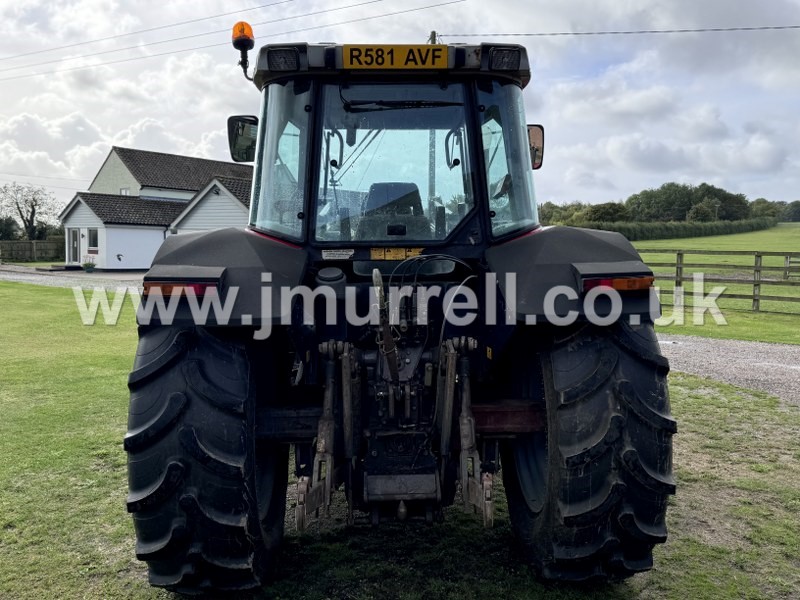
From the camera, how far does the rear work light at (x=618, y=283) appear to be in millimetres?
2904

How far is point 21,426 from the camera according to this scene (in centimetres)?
628

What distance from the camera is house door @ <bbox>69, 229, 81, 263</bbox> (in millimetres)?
41338

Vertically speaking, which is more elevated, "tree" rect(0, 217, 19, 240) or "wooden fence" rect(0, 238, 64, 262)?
"tree" rect(0, 217, 19, 240)

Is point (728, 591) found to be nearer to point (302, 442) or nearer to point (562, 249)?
point (562, 249)

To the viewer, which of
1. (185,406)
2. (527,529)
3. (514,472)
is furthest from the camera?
(514,472)

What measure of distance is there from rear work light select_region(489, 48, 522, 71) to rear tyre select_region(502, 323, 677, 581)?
55.0 inches

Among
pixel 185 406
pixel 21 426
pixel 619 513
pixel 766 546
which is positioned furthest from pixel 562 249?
pixel 21 426

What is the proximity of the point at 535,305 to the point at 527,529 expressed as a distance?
→ 4.13ft

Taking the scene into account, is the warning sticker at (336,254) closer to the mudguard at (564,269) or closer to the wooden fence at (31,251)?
the mudguard at (564,269)

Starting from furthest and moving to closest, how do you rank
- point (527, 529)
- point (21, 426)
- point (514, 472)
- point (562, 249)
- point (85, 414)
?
point (85, 414) < point (21, 426) < point (514, 472) < point (527, 529) < point (562, 249)

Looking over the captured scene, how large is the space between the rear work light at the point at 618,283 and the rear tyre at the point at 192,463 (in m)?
1.52

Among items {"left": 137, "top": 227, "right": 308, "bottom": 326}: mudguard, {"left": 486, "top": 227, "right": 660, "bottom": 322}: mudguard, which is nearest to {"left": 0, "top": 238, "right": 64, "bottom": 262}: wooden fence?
{"left": 137, "top": 227, "right": 308, "bottom": 326}: mudguard

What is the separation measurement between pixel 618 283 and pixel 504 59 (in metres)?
1.32

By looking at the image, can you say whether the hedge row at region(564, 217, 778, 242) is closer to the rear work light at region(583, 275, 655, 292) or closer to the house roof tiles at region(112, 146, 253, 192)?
the house roof tiles at region(112, 146, 253, 192)
